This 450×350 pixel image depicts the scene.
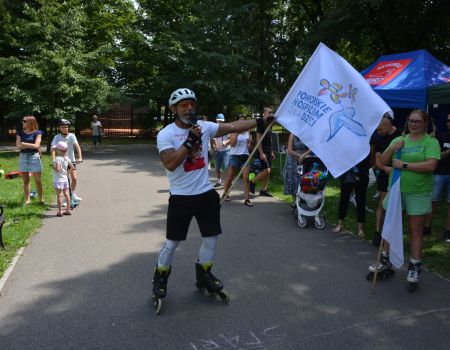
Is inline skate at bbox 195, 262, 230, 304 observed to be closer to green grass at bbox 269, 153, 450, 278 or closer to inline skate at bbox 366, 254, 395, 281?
inline skate at bbox 366, 254, 395, 281

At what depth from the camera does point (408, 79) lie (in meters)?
10.1

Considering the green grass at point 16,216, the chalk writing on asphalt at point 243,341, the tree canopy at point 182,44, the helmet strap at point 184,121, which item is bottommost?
the green grass at point 16,216

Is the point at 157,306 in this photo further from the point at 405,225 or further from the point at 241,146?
the point at 241,146

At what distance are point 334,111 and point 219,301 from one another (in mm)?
2242

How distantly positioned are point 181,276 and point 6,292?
1.84 meters

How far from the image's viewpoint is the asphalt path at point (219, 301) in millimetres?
3689

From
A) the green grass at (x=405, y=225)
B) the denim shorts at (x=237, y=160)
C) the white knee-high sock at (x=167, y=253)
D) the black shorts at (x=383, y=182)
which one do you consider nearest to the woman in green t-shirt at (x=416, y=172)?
the green grass at (x=405, y=225)

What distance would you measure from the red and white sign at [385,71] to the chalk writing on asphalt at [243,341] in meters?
8.43

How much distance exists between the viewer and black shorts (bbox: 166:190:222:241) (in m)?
4.16

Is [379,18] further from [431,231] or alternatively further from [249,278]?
[249,278]

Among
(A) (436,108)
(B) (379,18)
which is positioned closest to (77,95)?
(B) (379,18)

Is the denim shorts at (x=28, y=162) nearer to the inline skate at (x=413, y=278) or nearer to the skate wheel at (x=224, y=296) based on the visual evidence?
the skate wheel at (x=224, y=296)

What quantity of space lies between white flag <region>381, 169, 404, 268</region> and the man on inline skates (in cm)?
178

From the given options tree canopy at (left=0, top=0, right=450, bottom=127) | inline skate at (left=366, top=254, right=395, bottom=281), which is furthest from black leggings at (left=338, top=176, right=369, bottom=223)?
tree canopy at (left=0, top=0, right=450, bottom=127)
